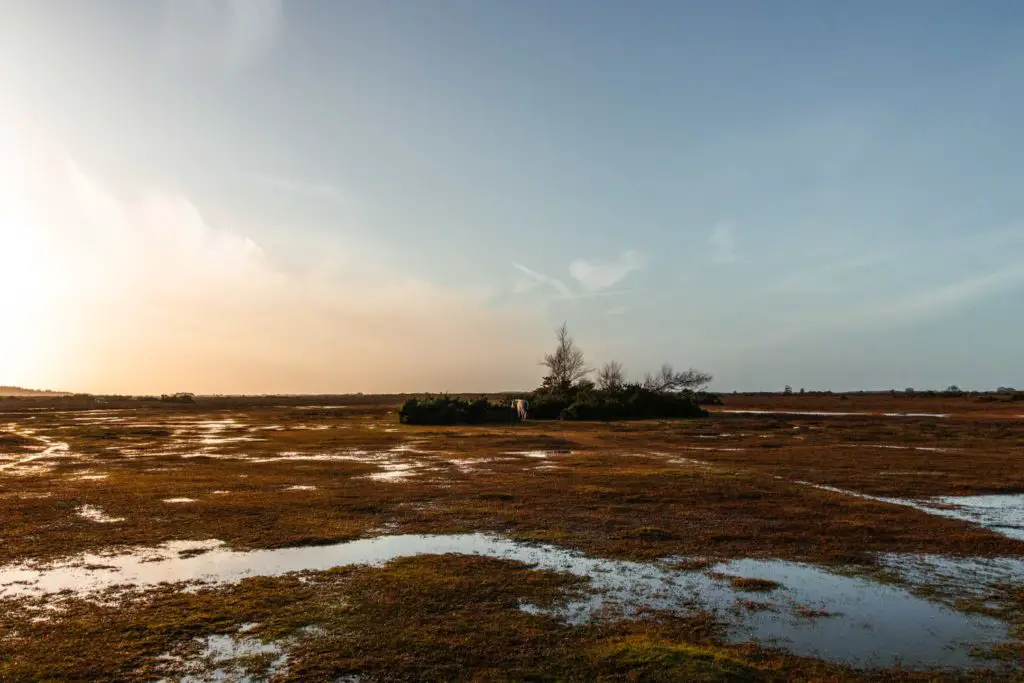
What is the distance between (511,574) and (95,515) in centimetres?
1039

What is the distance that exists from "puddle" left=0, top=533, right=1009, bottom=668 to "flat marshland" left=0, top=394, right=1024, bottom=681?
0.05 m

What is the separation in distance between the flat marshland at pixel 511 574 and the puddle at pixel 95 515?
0.31ft

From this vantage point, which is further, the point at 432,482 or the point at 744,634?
the point at 432,482

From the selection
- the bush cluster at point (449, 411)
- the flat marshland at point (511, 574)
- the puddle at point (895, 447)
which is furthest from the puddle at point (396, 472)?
the bush cluster at point (449, 411)

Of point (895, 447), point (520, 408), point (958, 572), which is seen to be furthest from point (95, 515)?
point (520, 408)

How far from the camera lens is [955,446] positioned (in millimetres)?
31750

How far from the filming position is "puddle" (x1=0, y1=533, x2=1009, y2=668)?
24.5 feet

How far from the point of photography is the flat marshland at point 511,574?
693cm

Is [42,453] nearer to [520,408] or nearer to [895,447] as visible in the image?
[520,408]

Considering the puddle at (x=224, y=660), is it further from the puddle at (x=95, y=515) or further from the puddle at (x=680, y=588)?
the puddle at (x=95, y=515)

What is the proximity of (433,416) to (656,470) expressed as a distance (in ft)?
110

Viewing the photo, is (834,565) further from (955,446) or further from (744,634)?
(955,446)

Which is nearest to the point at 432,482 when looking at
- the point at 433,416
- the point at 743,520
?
the point at 743,520

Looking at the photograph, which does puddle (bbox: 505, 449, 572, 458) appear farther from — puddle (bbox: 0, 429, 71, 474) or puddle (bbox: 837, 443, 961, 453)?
puddle (bbox: 0, 429, 71, 474)
